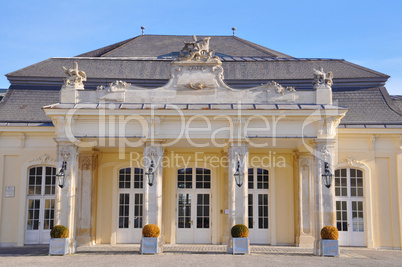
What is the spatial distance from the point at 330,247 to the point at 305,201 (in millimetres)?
3907

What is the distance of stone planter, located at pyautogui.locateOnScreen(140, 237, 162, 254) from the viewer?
16.1m

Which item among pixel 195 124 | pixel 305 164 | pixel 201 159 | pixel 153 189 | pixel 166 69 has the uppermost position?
pixel 166 69

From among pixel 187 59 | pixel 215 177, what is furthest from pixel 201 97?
pixel 215 177

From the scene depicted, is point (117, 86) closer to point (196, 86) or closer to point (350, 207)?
point (196, 86)

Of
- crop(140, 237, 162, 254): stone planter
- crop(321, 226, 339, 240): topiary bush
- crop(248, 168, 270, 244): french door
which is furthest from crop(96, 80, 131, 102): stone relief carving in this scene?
crop(321, 226, 339, 240): topiary bush

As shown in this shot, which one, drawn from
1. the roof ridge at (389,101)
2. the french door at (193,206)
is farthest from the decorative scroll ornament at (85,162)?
the roof ridge at (389,101)

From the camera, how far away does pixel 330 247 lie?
15.9 meters

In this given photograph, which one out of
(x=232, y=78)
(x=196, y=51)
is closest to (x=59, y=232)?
(x=196, y=51)

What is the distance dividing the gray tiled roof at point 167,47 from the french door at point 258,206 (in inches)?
268

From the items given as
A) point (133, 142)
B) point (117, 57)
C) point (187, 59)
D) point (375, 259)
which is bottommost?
point (375, 259)

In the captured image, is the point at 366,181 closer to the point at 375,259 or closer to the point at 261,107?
the point at 375,259

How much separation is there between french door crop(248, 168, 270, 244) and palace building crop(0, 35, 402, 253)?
42mm

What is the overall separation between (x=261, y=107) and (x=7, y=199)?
1116 centimetres

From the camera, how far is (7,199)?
786 inches
